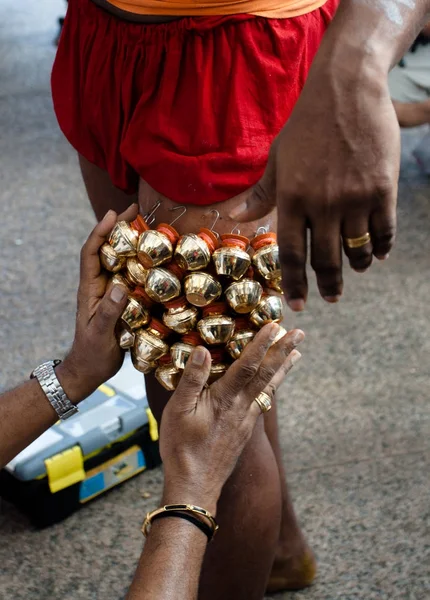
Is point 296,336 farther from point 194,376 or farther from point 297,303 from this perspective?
point 297,303

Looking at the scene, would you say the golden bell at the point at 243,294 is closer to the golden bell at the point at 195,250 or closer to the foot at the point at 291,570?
the golden bell at the point at 195,250

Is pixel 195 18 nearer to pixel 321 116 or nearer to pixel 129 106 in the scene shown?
pixel 129 106

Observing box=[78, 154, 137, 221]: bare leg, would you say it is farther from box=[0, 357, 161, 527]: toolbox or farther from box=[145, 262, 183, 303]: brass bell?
box=[0, 357, 161, 527]: toolbox

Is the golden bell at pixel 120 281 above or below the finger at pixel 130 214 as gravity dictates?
below

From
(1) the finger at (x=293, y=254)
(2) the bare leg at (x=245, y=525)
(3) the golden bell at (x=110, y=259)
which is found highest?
(1) the finger at (x=293, y=254)

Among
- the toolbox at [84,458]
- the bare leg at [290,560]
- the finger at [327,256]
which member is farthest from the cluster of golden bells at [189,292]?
the toolbox at [84,458]

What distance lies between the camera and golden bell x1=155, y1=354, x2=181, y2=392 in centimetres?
102

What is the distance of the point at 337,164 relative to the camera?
2.10ft

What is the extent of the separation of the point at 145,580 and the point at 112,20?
66cm

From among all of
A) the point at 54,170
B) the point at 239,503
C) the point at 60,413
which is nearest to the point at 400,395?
the point at 239,503

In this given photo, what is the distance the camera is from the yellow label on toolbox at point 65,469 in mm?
1585

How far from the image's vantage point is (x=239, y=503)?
1151 mm

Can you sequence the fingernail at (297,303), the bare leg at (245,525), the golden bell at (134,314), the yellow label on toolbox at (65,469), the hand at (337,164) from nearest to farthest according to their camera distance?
the hand at (337,164) < the fingernail at (297,303) < the golden bell at (134,314) < the bare leg at (245,525) < the yellow label on toolbox at (65,469)

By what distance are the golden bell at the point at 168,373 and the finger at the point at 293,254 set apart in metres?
0.30
